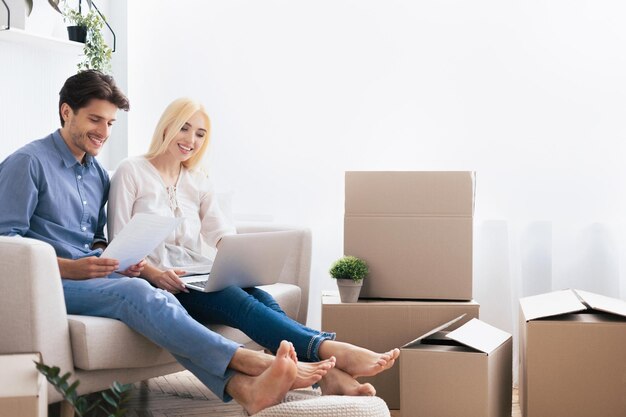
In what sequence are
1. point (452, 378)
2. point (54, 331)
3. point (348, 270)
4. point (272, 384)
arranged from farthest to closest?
point (348, 270)
point (452, 378)
point (54, 331)
point (272, 384)

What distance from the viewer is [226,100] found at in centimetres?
325

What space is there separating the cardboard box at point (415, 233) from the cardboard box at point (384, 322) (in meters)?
0.06

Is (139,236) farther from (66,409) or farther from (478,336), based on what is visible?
(478,336)

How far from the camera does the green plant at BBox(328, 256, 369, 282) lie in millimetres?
2389

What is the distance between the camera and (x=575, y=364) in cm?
212

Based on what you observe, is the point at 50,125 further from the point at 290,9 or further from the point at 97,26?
the point at 290,9

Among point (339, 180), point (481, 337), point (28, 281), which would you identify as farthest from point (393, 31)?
point (28, 281)

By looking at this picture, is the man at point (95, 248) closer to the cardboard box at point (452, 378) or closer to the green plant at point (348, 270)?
the cardboard box at point (452, 378)

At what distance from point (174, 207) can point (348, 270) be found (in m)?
0.56

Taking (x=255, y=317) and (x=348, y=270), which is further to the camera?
(x=348, y=270)

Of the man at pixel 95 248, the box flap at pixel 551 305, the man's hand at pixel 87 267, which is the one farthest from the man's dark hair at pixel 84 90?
the box flap at pixel 551 305

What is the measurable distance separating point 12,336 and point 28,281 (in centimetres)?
13

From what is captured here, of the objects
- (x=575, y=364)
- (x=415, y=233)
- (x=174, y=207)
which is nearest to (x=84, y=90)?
(x=174, y=207)

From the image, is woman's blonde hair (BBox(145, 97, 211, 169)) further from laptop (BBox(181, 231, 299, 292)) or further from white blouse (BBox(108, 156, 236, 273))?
laptop (BBox(181, 231, 299, 292))
